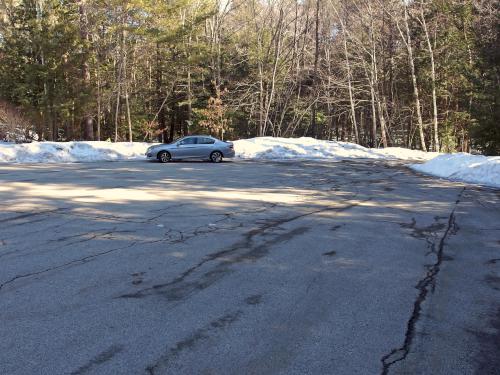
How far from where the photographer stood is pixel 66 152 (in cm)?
2506

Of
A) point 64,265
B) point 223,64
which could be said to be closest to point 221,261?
point 64,265

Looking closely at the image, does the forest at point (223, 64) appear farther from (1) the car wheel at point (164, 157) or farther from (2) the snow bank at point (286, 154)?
(1) the car wheel at point (164, 157)

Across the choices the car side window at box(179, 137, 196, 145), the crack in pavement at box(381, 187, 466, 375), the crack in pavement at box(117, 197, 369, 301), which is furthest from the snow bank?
the crack in pavement at box(117, 197, 369, 301)

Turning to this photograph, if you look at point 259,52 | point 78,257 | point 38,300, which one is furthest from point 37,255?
point 259,52

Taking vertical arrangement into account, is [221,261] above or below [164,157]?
below

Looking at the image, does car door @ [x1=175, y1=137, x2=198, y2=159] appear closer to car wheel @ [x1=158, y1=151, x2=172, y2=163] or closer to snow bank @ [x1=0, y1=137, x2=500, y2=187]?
car wheel @ [x1=158, y1=151, x2=172, y2=163]

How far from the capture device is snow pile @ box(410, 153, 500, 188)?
57.4ft

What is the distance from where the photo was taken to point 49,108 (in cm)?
3712

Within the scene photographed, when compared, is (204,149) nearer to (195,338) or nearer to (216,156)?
(216,156)

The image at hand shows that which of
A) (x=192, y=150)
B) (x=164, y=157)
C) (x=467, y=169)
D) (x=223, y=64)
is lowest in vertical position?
(x=467, y=169)

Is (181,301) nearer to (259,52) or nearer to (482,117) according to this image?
(482,117)

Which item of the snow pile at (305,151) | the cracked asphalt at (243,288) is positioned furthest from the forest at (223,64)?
the cracked asphalt at (243,288)

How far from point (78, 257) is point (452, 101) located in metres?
48.2

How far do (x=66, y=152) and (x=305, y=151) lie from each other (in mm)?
14883
